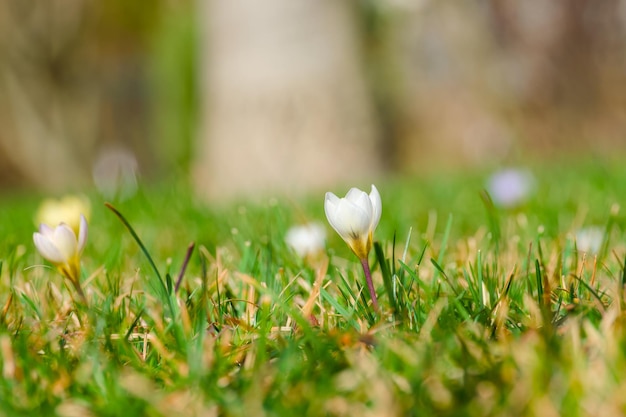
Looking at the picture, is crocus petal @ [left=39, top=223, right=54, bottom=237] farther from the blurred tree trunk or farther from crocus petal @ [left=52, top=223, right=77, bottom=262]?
the blurred tree trunk

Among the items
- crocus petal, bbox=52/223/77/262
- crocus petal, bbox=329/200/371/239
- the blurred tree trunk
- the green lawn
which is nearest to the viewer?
the green lawn

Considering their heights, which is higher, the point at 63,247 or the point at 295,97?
the point at 63,247

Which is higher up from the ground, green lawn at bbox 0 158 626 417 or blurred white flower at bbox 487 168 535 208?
green lawn at bbox 0 158 626 417

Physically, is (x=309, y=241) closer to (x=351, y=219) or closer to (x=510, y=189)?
(x=351, y=219)

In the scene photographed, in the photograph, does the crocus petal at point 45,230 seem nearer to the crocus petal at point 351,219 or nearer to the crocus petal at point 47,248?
the crocus petal at point 47,248

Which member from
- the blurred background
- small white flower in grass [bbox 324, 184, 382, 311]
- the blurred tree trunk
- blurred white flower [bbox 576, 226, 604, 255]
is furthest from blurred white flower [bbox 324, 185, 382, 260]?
the blurred tree trunk

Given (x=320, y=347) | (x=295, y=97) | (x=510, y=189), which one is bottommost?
(x=295, y=97)

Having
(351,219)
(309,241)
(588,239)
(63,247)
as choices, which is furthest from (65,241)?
(588,239)

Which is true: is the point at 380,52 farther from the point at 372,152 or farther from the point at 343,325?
the point at 343,325
